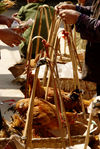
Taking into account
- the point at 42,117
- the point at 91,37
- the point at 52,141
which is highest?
the point at 91,37

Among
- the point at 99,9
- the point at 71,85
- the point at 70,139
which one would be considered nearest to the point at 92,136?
the point at 70,139

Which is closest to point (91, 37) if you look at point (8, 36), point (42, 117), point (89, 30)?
point (89, 30)

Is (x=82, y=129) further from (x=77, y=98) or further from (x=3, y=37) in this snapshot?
(x=3, y=37)

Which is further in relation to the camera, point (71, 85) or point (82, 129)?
point (71, 85)

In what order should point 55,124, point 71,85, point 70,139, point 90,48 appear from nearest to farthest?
1. point 70,139
2. point 90,48
3. point 55,124
4. point 71,85

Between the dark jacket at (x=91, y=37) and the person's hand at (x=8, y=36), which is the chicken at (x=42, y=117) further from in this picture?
the person's hand at (x=8, y=36)

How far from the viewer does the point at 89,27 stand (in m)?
2.53

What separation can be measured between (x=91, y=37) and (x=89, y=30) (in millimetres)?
53

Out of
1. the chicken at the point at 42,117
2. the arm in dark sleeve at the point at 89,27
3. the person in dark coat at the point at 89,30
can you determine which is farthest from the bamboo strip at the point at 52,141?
the arm in dark sleeve at the point at 89,27

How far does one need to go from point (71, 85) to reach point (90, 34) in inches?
57.3

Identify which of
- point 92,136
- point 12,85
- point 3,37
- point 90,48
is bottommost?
point 12,85

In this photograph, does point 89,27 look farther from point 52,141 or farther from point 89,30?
point 52,141

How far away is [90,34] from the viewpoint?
2.54 meters

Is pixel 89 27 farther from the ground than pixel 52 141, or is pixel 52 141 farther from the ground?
pixel 89 27
